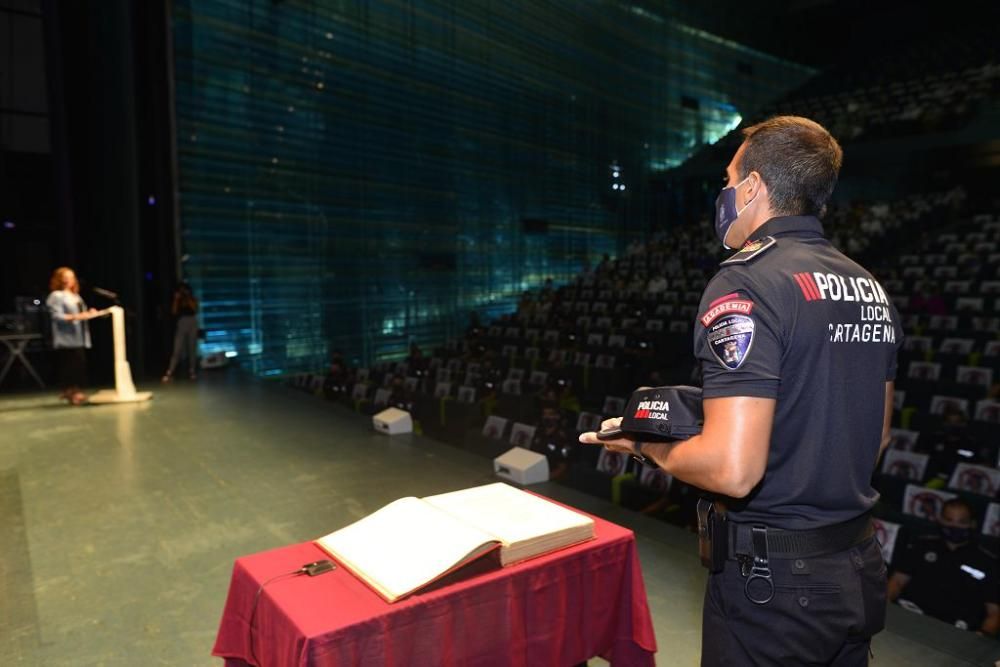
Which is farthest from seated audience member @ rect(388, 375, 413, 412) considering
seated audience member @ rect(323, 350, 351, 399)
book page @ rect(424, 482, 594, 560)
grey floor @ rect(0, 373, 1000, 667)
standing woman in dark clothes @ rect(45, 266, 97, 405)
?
book page @ rect(424, 482, 594, 560)

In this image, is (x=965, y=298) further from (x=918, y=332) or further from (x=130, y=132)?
(x=130, y=132)

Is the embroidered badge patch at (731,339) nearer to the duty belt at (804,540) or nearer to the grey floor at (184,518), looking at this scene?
the duty belt at (804,540)

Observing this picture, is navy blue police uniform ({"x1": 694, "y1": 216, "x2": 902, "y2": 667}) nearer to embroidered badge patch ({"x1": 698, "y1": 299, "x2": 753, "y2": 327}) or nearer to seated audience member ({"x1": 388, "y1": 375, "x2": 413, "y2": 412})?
embroidered badge patch ({"x1": 698, "y1": 299, "x2": 753, "y2": 327})

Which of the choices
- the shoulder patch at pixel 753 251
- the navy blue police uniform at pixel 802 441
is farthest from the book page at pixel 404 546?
the shoulder patch at pixel 753 251

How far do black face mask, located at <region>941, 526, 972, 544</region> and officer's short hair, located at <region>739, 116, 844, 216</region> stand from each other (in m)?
3.28

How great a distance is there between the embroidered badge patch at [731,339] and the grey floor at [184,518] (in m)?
1.49

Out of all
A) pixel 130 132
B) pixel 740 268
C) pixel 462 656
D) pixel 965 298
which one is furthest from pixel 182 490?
pixel 965 298

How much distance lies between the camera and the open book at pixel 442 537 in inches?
56.3

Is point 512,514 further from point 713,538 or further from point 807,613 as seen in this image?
point 807,613

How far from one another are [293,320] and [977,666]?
11542 millimetres

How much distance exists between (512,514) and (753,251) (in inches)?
36.2

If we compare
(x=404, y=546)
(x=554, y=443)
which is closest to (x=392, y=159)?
(x=554, y=443)

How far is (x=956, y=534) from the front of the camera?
143 inches

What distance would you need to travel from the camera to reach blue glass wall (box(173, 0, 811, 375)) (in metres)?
11.0
